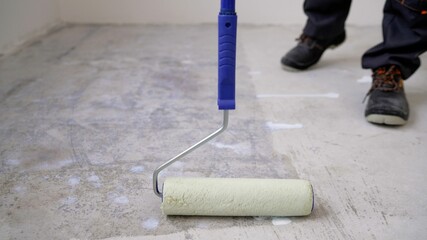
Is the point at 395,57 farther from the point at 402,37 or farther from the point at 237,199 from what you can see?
the point at 237,199

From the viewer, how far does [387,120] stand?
43.7 inches

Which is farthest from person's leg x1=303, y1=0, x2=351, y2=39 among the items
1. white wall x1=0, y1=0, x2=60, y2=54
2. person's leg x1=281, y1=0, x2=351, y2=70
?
white wall x1=0, y1=0, x2=60, y2=54

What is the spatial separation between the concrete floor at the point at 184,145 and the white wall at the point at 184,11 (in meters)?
0.83

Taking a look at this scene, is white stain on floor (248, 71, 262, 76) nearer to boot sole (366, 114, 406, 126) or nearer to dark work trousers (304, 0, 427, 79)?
dark work trousers (304, 0, 427, 79)

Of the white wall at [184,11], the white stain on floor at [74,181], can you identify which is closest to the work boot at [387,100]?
the white stain on floor at [74,181]

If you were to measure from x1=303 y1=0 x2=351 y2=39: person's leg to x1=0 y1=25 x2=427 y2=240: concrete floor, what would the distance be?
0.50 feet

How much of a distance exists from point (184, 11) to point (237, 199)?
2.07 meters

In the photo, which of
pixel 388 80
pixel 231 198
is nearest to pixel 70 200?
pixel 231 198

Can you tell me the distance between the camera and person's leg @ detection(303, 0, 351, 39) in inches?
60.9

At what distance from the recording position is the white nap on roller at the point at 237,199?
2.33ft

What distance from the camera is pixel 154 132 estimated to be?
3.56 feet

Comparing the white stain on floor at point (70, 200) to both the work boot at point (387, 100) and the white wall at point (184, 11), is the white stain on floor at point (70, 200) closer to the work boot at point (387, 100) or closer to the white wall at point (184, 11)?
the work boot at point (387, 100)

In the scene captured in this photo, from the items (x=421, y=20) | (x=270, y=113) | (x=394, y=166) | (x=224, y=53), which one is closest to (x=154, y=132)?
(x=270, y=113)

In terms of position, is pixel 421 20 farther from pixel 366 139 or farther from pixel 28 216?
pixel 28 216
